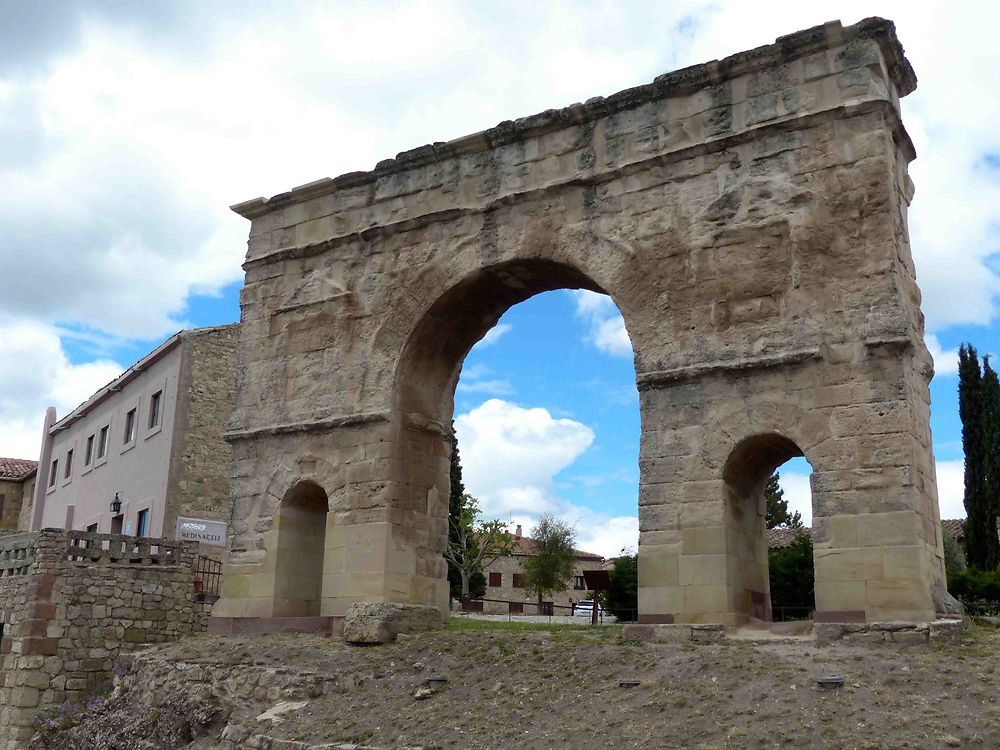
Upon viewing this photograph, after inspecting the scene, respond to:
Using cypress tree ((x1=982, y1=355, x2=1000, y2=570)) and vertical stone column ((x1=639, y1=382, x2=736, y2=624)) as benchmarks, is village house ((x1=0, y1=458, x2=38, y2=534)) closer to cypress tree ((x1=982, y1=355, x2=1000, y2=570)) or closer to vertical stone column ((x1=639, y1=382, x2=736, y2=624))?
vertical stone column ((x1=639, y1=382, x2=736, y2=624))

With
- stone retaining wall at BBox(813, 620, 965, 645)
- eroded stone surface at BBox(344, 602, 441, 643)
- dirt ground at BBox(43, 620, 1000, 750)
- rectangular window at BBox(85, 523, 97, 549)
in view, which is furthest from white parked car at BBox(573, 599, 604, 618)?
stone retaining wall at BBox(813, 620, 965, 645)

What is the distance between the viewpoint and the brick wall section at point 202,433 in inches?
805

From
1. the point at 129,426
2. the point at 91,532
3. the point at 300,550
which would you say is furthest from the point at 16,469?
the point at 300,550

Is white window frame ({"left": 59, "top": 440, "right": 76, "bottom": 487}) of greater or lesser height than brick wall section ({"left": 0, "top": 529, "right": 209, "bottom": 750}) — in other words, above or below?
above

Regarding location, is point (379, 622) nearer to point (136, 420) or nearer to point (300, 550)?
point (300, 550)

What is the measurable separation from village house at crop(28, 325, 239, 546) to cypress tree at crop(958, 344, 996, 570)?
728 inches

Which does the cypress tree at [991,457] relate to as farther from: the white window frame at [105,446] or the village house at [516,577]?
the white window frame at [105,446]

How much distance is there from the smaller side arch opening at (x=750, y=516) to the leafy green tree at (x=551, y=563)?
2319 centimetres

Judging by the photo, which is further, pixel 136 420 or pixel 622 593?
pixel 136 420

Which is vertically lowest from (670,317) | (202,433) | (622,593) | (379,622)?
(379,622)

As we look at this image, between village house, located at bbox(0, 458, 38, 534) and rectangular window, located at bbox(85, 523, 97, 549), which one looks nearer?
rectangular window, located at bbox(85, 523, 97, 549)

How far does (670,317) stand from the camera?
10.5m

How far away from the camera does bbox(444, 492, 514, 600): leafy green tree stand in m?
31.0

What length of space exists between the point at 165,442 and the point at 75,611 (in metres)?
7.45
